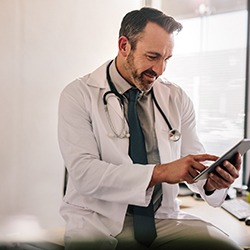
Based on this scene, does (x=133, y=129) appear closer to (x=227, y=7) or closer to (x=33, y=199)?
(x=33, y=199)

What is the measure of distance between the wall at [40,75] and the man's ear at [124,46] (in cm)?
2

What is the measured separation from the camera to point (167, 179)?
2.67 ft

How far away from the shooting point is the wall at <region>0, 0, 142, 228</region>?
0.81 meters

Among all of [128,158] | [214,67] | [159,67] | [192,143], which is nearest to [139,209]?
[128,158]

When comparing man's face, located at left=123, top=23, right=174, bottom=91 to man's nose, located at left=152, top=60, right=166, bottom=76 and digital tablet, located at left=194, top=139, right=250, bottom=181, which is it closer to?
man's nose, located at left=152, top=60, right=166, bottom=76

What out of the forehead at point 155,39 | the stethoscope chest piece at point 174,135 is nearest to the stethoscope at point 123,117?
the stethoscope chest piece at point 174,135

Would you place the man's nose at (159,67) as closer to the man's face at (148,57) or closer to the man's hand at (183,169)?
the man's face at (148,57)

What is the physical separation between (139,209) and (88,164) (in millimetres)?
174

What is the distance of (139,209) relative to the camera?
0.90 m

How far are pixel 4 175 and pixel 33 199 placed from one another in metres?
0.09

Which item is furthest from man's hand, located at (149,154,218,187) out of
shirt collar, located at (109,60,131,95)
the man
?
shirt collar, located at (109,60,131,95)

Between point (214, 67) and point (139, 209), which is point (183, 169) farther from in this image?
point (214, 67)

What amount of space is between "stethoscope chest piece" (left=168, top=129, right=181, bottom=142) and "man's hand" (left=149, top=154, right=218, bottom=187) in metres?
0.15

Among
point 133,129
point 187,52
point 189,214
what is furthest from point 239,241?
point 187,52
